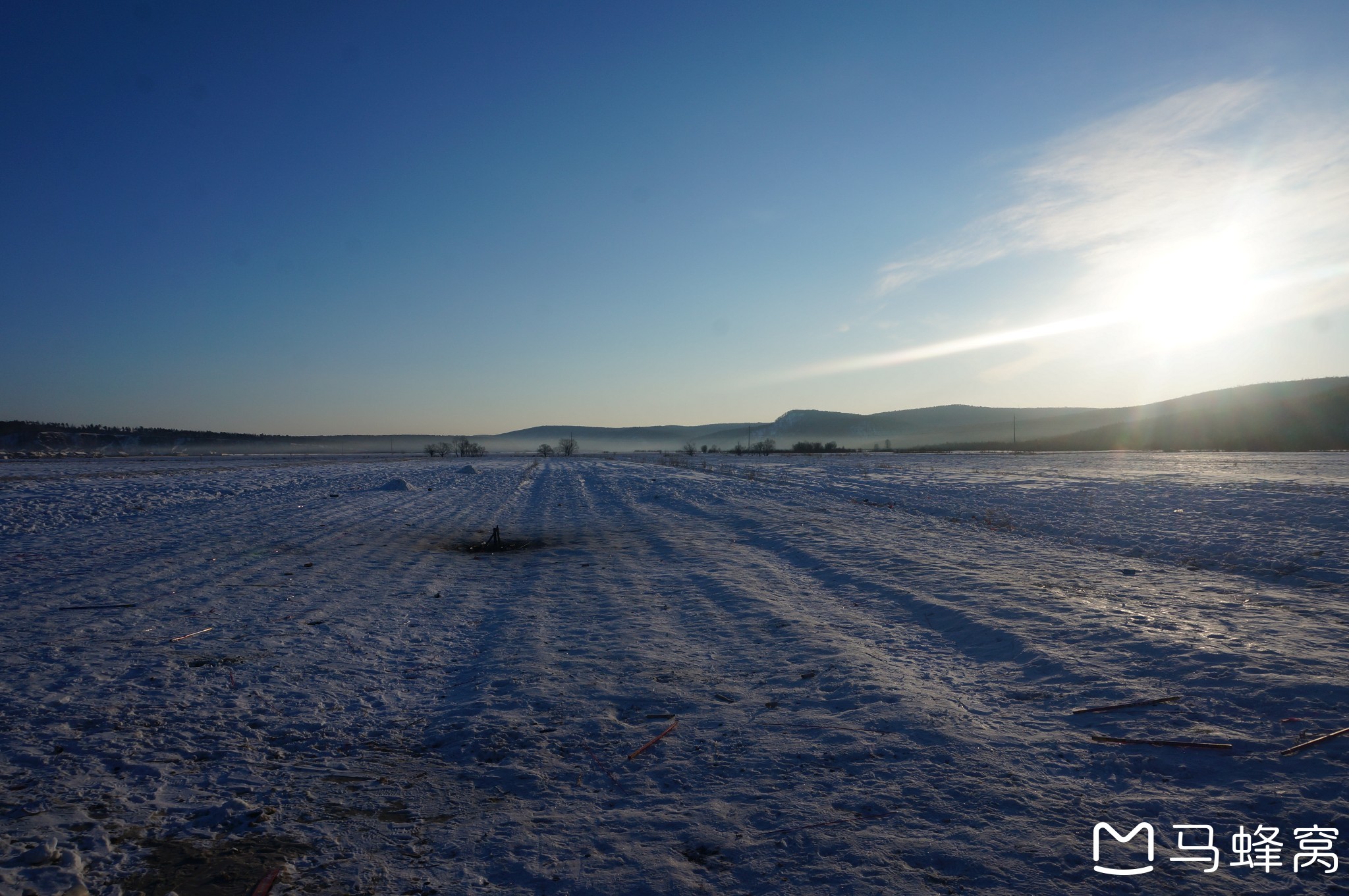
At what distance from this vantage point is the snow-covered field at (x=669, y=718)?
→ 318 cm

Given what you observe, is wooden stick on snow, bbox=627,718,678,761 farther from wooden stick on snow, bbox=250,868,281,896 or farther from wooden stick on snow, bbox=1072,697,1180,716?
wooden stick on snow, bbox=1072,697,1180,716

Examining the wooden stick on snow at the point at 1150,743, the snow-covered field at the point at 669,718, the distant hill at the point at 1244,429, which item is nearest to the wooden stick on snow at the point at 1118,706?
→ the snow-covered field at the point at 669,718

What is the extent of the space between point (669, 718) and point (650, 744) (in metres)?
0.44

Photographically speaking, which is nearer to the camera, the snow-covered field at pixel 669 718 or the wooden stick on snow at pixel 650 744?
the snow-covered field at pixel 669 718

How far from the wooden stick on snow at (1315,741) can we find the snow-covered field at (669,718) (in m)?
0.05

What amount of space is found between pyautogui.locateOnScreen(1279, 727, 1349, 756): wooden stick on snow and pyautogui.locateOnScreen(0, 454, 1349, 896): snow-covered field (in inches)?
1.9

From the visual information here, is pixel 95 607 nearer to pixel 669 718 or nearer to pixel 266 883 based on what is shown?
pixel 266 883

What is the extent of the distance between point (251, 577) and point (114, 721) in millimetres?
5590

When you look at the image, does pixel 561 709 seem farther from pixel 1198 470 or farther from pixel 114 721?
pixel 1198 470

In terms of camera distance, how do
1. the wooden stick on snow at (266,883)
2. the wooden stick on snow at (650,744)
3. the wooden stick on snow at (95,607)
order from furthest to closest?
1. the wooden stick on snow at (95,607)
2. the wooden stick on snow at (650,744)
3. the wooden stick on snow at (266,883)

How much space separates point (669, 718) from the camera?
15.9ft

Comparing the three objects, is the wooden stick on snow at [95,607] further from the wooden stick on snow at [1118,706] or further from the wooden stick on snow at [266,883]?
the wooden stick on snow at [1118,706]

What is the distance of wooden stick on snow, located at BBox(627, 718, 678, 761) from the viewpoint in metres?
4.27

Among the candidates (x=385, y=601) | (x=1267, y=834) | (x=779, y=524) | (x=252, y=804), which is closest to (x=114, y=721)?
(x=252, y=804)
